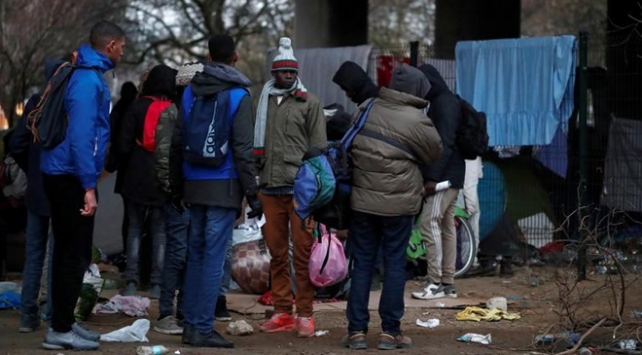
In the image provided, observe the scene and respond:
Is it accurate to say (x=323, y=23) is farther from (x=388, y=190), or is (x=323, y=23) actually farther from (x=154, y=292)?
(x=388, y=190)

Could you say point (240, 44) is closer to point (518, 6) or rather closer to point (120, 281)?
point (518, 6)

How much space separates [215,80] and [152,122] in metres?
2.22

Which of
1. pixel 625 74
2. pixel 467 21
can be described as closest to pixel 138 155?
pixel 625 74

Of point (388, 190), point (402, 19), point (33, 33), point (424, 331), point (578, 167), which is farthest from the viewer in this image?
point (402, 19)

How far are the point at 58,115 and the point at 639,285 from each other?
5.71 m

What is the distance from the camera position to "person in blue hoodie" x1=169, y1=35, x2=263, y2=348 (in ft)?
26.1

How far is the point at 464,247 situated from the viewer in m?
12.2

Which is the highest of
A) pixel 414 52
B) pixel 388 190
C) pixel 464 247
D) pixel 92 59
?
pixel 414 52

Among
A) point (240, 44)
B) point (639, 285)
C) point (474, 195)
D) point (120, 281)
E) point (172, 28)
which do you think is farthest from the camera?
point (240, 44)

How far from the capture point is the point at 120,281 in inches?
461

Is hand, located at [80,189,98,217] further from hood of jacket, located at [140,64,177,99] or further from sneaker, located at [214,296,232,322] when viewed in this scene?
hood of jacket, located at [140,64,177,99]

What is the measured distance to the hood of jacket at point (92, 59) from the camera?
776 cm

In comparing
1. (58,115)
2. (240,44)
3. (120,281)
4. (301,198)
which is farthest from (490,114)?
(240,44)

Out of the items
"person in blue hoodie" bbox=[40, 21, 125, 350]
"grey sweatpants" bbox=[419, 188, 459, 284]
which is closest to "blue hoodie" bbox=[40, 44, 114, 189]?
"person in blue hoodie" bbox=[40, 21, 125, 350]
